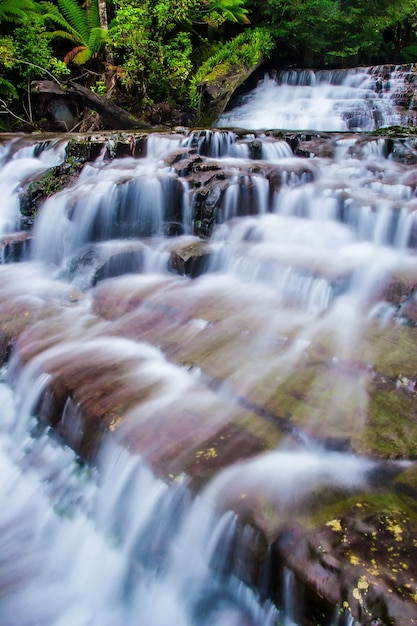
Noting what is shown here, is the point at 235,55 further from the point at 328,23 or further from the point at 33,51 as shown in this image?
the point at 33,51

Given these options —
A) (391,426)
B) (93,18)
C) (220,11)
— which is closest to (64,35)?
(93,18)

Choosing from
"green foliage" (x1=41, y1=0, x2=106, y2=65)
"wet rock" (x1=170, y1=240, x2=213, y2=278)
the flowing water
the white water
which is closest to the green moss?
the flowing water

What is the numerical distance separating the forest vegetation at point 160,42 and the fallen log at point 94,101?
20.8 inches

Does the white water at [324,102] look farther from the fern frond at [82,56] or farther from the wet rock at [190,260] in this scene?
the wet rock at [190,260]

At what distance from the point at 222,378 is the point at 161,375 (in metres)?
0.49

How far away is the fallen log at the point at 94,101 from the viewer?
1005 centimetres

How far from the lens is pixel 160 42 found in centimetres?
1104

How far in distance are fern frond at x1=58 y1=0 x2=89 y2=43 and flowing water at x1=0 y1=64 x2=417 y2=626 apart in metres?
6.52

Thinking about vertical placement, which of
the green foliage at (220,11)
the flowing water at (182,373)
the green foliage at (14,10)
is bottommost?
the flowing water at (182,373)

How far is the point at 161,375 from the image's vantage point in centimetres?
354

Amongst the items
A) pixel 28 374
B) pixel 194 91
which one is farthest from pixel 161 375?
pixel 194 91

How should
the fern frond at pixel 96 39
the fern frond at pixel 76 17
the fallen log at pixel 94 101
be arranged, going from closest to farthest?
the fallen log at pixel 94 101, the fern frond at pixel 96 39, the fern frond at pixel 76 17

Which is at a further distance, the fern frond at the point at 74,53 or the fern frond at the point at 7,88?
the fern frond at the point at 74,53

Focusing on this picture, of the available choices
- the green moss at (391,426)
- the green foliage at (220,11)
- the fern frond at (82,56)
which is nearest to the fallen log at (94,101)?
the fern frond at (82,56)
